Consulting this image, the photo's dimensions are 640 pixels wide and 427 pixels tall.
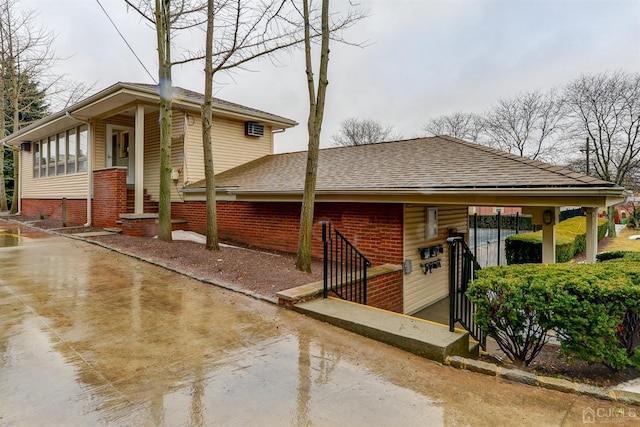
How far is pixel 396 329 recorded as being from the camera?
3.75 meters

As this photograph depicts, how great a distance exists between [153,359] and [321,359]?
1.44m

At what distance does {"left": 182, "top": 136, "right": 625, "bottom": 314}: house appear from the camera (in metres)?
4.90

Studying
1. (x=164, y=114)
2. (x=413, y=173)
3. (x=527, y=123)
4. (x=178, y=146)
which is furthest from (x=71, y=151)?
(x=527, y=123)

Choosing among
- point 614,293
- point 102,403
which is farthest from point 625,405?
point 102,403

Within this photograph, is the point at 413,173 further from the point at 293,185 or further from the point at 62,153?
the point at 62,153

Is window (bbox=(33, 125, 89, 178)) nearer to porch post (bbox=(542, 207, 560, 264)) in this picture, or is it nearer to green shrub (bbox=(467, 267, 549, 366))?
green shrub (bbox=(467, 267, 549, 366))

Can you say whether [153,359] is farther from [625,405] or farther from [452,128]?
[452,128]

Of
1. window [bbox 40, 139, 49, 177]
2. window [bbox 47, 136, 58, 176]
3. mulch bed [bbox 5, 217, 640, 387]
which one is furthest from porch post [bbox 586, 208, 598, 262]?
window [bbox 40, 139, 49, 177]

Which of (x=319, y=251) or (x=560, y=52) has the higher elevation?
(x=560, y=52)

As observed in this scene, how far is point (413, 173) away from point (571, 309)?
3944 millimetres

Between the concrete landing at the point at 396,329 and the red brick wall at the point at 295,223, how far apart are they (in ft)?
8.08

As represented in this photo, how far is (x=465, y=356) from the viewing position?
3.60 metres

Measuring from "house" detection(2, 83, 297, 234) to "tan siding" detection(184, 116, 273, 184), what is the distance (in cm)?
3

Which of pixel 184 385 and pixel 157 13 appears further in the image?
pixel 157 13
